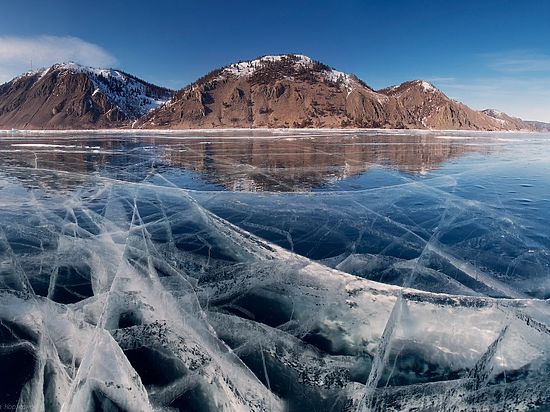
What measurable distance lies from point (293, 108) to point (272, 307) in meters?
173

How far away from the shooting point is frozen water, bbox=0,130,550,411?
3289 millimetres

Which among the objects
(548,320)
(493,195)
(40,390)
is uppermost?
(493,195)

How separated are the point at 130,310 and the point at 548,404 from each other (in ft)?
14.5

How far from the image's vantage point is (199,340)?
12.6 ft

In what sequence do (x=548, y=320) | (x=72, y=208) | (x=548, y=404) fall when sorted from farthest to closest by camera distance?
(x=72, y=208) → (x=548, y=320) → (x=548, y=404)

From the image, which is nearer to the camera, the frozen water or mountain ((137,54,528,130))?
the frozen water

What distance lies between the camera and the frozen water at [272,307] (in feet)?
10.8

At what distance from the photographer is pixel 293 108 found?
17050 cm

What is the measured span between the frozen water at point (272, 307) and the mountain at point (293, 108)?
498 feet

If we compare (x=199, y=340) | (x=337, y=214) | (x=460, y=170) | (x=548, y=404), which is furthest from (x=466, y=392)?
(x=460, y=170)

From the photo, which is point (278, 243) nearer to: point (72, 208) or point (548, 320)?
point (548, 320)

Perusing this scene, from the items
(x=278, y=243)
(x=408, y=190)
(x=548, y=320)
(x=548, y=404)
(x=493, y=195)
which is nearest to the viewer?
(x=548, y=404)

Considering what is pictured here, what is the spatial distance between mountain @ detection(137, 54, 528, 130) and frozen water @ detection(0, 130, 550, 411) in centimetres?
15169

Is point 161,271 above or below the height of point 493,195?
below
